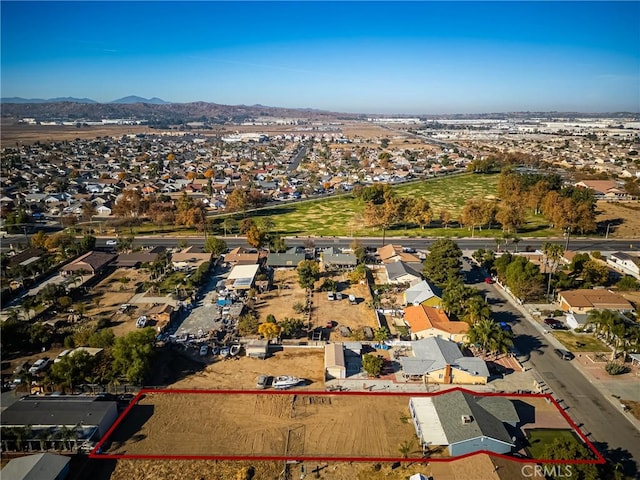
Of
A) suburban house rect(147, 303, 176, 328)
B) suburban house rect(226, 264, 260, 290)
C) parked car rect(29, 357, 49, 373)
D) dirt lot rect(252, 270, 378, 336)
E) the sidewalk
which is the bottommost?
the sidewalk

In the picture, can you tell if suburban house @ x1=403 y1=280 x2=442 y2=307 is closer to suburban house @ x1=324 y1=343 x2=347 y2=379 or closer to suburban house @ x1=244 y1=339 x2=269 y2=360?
suburban house @ x1=324 y1=343 x2=347 y2=379

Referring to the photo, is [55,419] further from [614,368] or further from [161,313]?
[614,368]

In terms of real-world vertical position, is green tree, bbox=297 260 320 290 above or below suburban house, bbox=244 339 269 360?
above

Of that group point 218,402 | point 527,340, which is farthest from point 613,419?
point 218,402

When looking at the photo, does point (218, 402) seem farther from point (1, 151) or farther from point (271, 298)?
point (1, 151)

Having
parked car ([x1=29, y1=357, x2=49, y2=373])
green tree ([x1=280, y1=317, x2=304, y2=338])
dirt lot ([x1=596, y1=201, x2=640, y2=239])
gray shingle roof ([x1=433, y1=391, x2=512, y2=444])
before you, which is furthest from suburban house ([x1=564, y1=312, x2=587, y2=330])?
parked car ([x1=29, y1=357, x2=49, y2=373])

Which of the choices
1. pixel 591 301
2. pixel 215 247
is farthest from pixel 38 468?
pixel 591 301
